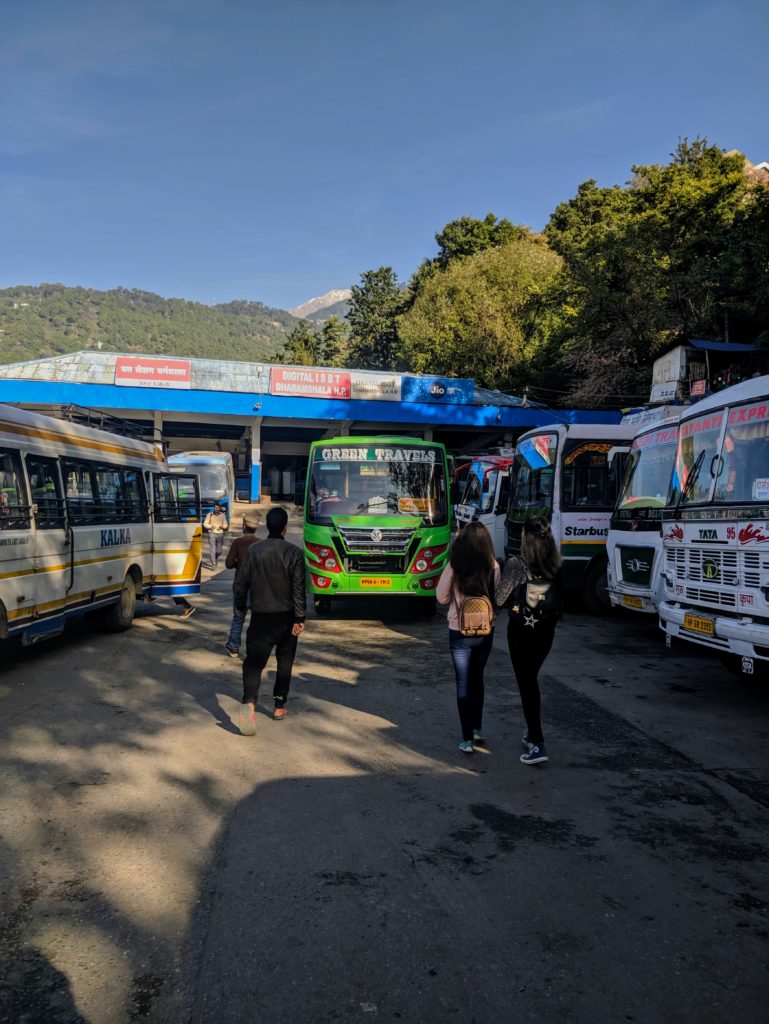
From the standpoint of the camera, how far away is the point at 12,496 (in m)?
7.46

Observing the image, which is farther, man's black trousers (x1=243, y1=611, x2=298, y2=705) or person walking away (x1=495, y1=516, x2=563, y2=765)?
man's black trousers (x1=243, y1=611, x2=298, y2=705)

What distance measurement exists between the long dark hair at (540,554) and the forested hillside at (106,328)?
120312mm

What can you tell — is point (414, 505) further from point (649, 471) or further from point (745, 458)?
point (745, 458)

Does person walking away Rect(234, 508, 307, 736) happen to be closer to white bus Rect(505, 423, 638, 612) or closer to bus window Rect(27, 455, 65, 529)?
bus window Rect(27, 455, 65, 529)

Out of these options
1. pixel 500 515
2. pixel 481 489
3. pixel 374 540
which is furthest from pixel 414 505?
pixel 481 489

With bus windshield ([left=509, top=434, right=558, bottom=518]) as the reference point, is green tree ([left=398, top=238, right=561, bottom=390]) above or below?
above

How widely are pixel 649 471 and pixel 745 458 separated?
3263 mm

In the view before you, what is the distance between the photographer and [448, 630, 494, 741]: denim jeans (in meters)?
5.56

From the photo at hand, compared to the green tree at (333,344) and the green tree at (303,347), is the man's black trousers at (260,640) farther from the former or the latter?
the green tree at (333,344)

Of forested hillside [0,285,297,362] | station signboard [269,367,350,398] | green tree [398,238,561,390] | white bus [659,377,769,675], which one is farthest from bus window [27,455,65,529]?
forested hillside [0,285,297,362]

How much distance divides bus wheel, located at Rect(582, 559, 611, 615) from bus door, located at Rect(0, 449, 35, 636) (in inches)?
331

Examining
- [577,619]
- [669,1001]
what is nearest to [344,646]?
[577,619]

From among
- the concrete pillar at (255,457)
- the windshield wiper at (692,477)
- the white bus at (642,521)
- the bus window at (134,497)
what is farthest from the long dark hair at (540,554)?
the concrete pillar at (255,457)

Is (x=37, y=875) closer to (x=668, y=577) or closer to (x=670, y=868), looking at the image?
(x=670, y=868)
